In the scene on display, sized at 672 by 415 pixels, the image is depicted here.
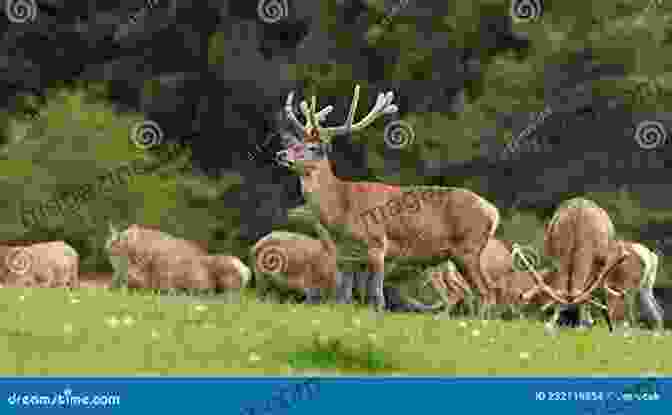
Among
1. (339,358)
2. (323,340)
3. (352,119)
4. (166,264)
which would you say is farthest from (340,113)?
(339,358)

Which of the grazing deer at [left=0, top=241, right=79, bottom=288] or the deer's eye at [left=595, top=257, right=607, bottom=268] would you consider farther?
the grazing deer at [left=0, top=241, right=79, bottom=288]

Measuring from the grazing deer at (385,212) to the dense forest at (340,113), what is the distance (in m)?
10.0

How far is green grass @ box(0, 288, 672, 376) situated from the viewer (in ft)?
33.0

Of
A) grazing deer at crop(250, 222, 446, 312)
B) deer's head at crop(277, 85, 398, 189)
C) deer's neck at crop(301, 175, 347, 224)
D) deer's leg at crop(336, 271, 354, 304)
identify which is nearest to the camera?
deer's head at crop(277, 85, 398, 189)

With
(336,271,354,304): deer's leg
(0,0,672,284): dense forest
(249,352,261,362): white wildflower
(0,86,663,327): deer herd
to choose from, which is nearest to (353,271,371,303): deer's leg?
(0,86,663,327): deer herd

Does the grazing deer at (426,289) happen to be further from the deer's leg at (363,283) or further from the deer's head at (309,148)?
the deer's head at (309,148)

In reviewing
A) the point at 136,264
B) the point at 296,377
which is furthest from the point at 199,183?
the point at 296,377

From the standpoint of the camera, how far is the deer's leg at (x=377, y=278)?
13633 millimetres

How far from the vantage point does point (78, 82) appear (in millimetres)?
30969

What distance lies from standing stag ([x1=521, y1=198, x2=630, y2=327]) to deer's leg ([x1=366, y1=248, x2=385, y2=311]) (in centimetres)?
150

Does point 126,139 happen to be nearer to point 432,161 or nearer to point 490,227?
point 432,161

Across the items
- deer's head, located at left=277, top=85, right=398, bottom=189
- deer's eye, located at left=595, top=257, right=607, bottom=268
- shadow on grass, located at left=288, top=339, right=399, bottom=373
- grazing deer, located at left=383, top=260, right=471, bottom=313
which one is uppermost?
deer's head, located at left=277, top=85, right=398, bottom=189

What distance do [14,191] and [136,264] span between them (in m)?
8.55

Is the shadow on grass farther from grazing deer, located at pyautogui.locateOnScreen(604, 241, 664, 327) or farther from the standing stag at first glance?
grazing deer, located at pyautogui.locateOnScreen(604, 241, 664, 327)
